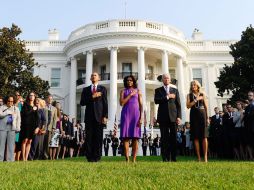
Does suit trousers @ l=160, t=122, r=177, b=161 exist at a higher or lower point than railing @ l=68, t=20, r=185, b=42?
lower

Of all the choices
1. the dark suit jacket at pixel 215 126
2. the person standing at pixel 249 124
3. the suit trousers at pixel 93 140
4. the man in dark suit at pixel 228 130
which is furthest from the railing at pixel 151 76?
the suit trousers at pixel 93 140

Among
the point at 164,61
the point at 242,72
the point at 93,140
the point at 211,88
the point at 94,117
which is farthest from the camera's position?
the point at 211,88

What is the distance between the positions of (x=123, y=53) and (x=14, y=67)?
42.0ft

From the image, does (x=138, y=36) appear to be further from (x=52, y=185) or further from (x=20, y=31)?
(x=52, y=185)

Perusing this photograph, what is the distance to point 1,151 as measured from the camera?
917 centimetres

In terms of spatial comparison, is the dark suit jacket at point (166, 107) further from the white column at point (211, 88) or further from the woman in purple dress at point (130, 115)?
the white column at point (211, 88)

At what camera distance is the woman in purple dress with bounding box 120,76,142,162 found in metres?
7.61

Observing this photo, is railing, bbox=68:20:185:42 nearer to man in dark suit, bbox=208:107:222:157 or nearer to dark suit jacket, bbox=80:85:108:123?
man in dark suit, bbox=208:107:222:157

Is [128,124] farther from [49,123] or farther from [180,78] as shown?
[180,78]

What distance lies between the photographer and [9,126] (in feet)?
30.6

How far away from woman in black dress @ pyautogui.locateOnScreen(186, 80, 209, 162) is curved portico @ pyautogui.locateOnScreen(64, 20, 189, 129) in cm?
2048

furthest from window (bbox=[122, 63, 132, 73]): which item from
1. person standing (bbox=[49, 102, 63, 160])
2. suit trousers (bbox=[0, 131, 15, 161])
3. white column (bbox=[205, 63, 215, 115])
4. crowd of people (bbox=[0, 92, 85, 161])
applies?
suit trousers (bbox=[0, 131, 15, 161])

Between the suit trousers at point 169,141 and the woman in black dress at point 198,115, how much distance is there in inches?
18.5

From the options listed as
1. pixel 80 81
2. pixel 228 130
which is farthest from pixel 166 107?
pixel 80 81
